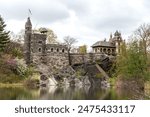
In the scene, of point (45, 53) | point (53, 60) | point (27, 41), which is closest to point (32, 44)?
point (27, 41)

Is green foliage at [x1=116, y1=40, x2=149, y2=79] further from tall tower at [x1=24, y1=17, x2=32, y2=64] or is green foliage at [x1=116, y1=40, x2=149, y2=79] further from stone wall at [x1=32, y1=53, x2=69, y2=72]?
tall tower at [x1=24, y1=17, x2=32, y2=64]

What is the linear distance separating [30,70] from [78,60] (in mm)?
9858

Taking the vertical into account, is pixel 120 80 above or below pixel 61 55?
below

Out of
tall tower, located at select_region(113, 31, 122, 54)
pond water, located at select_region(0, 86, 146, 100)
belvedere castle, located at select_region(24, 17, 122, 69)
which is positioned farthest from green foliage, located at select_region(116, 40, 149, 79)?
tall tower, located at select_region(113, 31, 122, 54)

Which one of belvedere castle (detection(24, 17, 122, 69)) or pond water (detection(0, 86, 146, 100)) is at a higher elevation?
belvedere castle (detection(24, 17, 122, 69))

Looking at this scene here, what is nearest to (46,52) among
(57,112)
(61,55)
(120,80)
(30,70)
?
(61,55)

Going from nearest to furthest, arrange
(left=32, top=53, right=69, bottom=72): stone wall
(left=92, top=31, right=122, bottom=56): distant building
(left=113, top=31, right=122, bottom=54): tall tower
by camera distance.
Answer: (left=32, top=53, right=69, bottom=72): stone wall < (left=92, top=31, right=122, bottom=56): distant building < (left=113, top=31, right=122, bottom=54): tall tower

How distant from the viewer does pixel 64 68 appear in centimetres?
5469

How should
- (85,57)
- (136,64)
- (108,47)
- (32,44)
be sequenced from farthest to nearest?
(108,47)
(85,57)
(32,44)
(136,64)

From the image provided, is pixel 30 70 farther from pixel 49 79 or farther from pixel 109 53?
pixel 109 53

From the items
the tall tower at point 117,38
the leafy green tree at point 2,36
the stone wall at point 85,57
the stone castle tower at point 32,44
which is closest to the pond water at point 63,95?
the leafy green tree at point 2,36

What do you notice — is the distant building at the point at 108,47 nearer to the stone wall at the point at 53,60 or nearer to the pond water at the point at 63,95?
the stone wall at the point at 53,60

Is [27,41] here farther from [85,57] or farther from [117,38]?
[117,38]

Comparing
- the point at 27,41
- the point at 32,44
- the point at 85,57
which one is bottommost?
the point at 85,57
